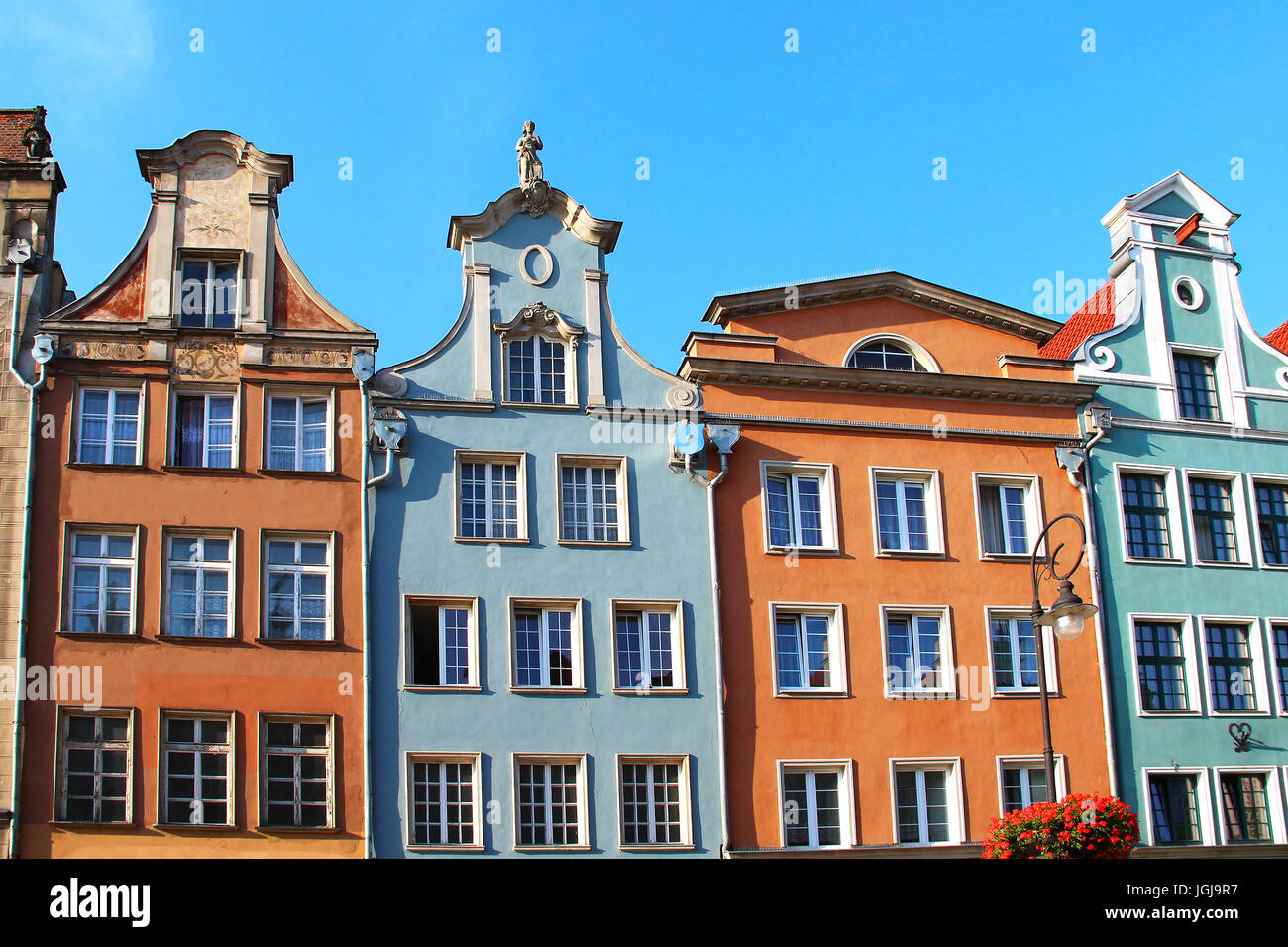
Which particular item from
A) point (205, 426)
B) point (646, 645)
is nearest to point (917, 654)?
point (646, 645)

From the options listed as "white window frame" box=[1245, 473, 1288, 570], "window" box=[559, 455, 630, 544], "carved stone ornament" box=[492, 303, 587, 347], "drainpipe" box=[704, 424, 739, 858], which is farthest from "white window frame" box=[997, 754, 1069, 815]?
"carved stone ornament" box=[492, 303, 587, 347]

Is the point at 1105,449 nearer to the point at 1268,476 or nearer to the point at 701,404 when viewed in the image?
the point at 1268,476

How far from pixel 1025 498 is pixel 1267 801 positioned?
26.9ft

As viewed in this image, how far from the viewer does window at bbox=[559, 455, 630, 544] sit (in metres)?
30.8

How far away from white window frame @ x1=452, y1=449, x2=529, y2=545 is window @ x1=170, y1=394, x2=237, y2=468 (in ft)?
14.2

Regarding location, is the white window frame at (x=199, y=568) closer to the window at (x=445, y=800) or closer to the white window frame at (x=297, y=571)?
the white window frame at (x=297, y=571)

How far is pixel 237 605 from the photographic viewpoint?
28688 millimetres

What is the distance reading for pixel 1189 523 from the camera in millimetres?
34375

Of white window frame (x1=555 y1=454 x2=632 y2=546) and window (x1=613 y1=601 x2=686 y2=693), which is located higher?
white window frame (x1=555 y1=454 x2=632 y2=546)

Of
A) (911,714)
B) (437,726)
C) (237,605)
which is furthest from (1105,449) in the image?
(237,605)

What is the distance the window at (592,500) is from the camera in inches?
1213

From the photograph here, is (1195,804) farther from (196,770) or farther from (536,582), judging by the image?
(196,770)

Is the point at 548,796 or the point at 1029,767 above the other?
the point at 1029,767

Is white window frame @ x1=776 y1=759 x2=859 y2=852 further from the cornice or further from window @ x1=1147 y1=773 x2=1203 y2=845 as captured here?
the cornice
